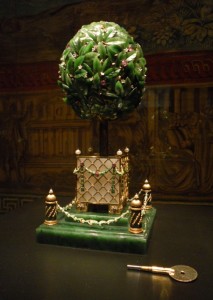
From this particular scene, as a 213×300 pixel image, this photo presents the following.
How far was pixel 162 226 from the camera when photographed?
1556 millimetres

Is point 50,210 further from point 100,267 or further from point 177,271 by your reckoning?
point 177,271

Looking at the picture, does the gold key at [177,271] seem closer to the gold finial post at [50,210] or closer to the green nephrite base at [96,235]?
the green nephrite base at [96,235]

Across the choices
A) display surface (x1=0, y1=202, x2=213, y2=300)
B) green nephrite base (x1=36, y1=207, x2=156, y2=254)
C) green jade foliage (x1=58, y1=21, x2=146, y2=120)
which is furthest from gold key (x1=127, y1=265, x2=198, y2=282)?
green jade foliage (x1=58, y1=21, x2=146, y2=120)

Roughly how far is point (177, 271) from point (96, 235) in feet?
1.15

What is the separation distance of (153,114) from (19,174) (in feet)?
4.17

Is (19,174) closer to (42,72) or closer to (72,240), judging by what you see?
(42,72)

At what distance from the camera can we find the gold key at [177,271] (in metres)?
0.97

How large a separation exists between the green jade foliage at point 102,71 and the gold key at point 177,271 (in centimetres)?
65

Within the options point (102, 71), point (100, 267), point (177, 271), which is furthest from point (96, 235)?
point (102, 71)

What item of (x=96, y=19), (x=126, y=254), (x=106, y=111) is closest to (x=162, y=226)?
(x=126, y=254)

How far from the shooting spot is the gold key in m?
0.97

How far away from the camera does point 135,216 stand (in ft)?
3.85

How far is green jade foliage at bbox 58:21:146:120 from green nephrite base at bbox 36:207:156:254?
0.48m

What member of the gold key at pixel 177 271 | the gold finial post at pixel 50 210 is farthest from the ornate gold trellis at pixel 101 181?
the gold key at pixel 177 271
